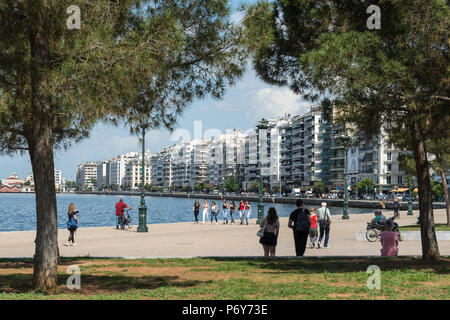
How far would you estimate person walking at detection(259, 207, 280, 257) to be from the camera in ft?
57.7

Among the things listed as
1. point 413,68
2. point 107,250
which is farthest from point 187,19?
point 107,250

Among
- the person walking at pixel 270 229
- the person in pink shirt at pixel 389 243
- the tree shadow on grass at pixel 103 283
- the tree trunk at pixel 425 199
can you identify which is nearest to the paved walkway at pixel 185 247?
the person walking at pixel 270 229

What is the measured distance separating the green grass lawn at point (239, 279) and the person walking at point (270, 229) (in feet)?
2.49

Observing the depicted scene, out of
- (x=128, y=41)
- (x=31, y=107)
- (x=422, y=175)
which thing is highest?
(x=128, y=41)

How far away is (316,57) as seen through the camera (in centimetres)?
1251

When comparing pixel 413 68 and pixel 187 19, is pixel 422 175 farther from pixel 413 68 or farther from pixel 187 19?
pixel 187 19

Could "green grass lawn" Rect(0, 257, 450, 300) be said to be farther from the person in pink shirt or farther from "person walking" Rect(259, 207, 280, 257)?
"person walking" Rect(259, 207, 280, 257)

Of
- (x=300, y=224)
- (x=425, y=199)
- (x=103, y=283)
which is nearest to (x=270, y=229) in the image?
(x=300, y=224)

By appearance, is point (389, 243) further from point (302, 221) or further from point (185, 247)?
point (185, 247)

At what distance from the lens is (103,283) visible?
1287 centimetres

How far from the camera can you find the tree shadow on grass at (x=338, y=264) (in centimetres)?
1511

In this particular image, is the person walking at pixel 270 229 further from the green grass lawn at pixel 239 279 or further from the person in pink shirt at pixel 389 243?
the person in pink shirt at pixel 389 243

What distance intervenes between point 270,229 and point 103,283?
21.2ft
